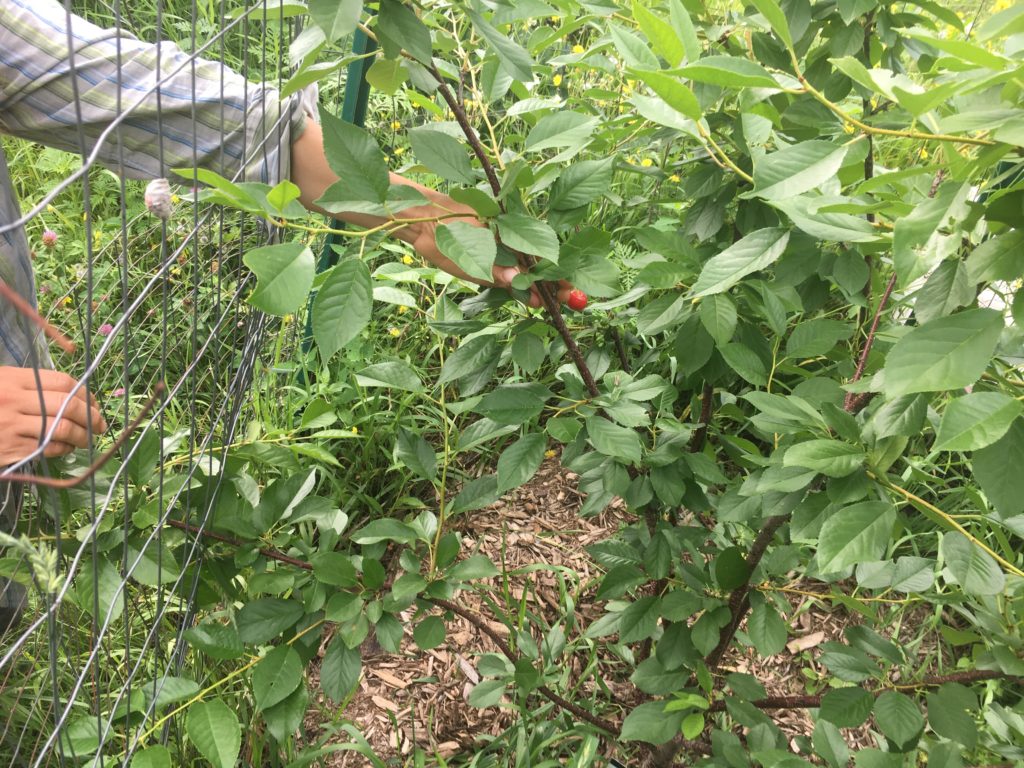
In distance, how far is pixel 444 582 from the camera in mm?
1034

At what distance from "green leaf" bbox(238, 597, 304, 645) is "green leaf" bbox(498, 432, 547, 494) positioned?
32cm

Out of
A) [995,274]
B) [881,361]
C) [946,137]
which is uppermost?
[946,137]

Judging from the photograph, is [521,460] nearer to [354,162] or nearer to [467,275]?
[467,275]

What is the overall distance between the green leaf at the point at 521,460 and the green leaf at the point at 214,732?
429mm

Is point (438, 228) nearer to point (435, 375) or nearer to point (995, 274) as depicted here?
point (995, 274)

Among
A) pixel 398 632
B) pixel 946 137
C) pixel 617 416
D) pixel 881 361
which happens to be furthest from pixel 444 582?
pixel 946 137

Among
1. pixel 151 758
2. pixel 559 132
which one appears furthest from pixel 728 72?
pixel 151 758

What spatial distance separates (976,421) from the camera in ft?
1.82

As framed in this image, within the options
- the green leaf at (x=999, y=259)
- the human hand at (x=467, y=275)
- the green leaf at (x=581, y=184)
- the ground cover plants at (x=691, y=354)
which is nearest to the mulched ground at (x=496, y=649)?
the ground cover plants at (x=691, y=354)

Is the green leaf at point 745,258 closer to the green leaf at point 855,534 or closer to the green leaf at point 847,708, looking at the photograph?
the green leaf at point 855,534

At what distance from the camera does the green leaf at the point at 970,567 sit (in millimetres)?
736

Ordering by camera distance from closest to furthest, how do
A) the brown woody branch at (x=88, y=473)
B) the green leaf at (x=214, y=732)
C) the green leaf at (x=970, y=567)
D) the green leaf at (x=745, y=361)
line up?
the brown woody branch at (x=88, y=473), the green leaf at (x=970, y=567), the green leaf at (x=214, y=732), the green leaf at (x=745, y=361)

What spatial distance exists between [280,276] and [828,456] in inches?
20.9

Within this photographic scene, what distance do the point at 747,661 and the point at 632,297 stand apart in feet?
3.75
